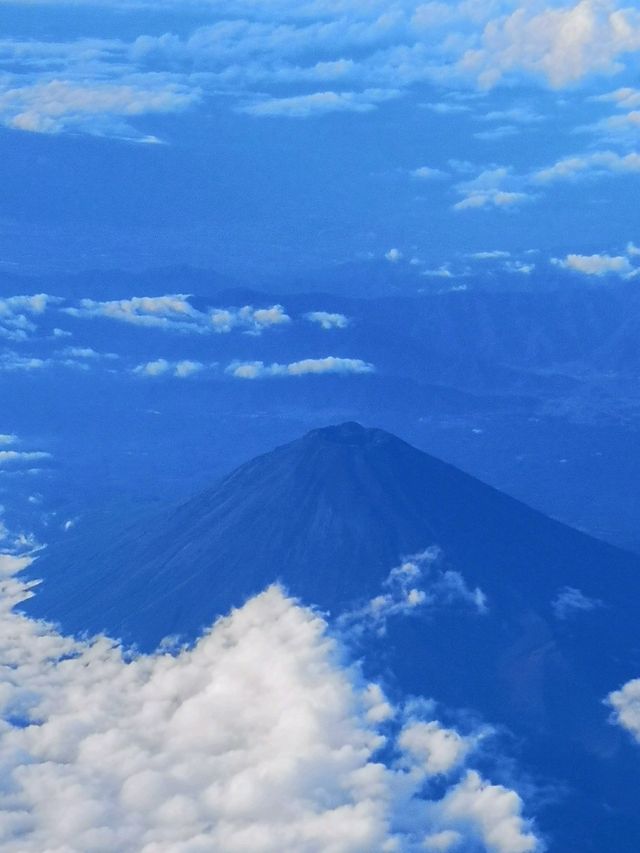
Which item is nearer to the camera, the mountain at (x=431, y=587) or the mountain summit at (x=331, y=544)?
the mountain at (x=431, y=587)

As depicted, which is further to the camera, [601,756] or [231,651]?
[231,651]

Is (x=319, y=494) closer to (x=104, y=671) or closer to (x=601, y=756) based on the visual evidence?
(x=104, y=671)

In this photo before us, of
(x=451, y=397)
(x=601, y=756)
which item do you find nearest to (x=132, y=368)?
(x=451, y=397)

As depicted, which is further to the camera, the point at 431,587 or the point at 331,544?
the point at 331,544

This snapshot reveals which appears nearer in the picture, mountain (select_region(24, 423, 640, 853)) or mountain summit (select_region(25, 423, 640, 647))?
mountain (select_region(24, 423, 640, 853))

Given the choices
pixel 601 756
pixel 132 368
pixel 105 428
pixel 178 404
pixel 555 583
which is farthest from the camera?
pixel 132 368

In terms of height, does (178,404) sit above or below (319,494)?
above

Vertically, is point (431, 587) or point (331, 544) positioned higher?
point (331, 544)

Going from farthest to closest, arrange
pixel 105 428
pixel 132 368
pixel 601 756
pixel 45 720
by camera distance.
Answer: pixel 132 368 → pixel 105 428 → pixel 45 720 → pixel 601 756
